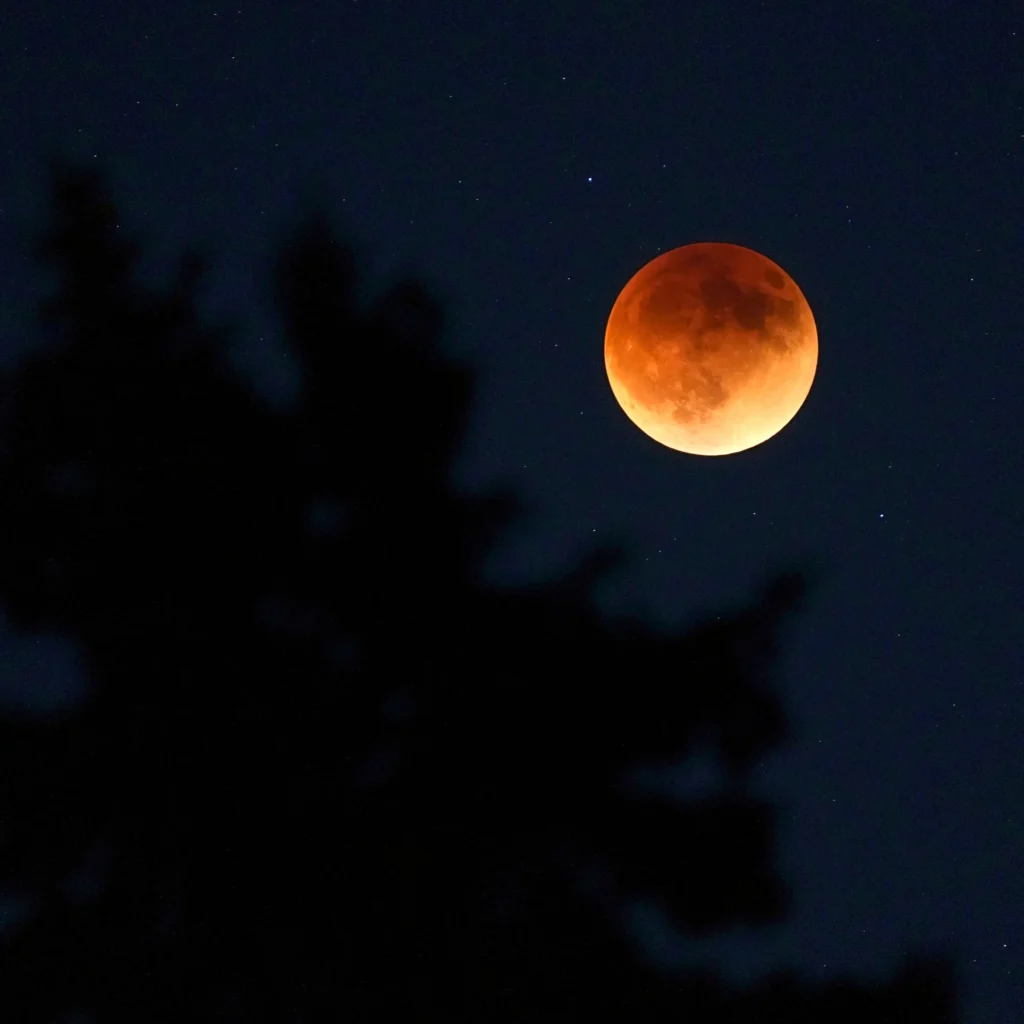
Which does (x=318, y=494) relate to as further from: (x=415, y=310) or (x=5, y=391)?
(x=5, y=391)

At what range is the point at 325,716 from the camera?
16.9 ft

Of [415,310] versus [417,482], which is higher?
[415,310]

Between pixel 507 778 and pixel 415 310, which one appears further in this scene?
pixel 415 310

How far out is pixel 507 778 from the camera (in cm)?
546

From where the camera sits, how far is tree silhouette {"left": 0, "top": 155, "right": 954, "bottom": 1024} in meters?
4.81

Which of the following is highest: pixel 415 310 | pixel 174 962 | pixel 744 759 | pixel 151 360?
pixel 415 310

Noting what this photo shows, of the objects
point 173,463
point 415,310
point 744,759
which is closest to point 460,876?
point 744,759

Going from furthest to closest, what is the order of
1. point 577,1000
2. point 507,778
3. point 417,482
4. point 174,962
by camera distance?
1. point 417,482
2. point 507,778
3. point 577,1000
4. point 174,962

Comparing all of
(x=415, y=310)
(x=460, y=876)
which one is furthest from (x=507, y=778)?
(x=415, y=310)

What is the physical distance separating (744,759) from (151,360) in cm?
389

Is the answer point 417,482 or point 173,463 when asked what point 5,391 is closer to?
point 173,463

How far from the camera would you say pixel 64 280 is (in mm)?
5742

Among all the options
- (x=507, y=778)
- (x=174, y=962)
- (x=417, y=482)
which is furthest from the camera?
(x=417, y=482)

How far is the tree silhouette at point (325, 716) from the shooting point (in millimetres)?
4809
